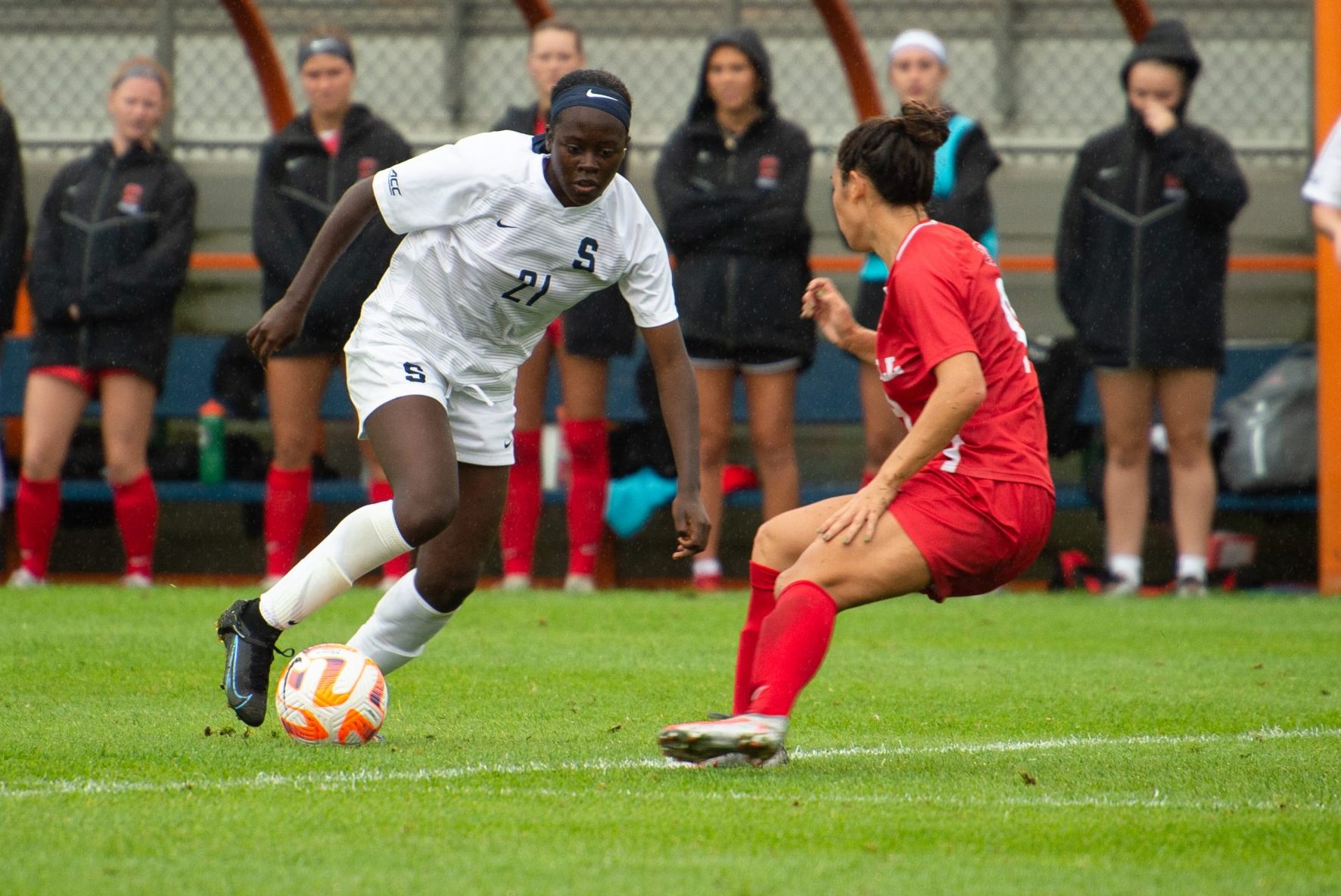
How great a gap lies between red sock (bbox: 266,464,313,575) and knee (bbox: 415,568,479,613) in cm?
396

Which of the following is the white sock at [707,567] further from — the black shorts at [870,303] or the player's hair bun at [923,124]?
the player's hair bun at [923,124]

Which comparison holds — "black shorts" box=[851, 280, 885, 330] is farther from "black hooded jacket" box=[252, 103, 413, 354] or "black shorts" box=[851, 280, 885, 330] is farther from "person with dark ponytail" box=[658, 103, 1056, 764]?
"person with dark ponytail" box=[658, 103, 1056, 764]

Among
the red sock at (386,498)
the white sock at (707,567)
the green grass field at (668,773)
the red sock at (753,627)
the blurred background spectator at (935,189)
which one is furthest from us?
the white sock at (707,567)

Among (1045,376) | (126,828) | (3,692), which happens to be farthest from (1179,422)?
(126,828)

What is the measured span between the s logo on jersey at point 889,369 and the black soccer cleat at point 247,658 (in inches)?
67.7

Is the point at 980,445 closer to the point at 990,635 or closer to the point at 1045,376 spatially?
the point at 990,635

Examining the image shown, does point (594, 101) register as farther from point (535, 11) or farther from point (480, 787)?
point (535, 11)

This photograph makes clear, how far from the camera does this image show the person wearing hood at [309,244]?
8.79 metres

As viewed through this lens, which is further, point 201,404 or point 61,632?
point 201,404

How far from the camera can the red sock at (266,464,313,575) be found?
8.94 m

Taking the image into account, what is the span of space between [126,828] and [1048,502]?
2.20 m

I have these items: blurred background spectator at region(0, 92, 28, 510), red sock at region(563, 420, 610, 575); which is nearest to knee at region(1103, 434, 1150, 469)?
red sock at region(563, 420, 610, 575)

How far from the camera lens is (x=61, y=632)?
275 inches

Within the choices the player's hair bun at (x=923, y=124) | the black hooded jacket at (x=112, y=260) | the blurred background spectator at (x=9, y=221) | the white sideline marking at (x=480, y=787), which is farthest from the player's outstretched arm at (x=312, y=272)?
the blurred background spectator at (x=9, y=221)
